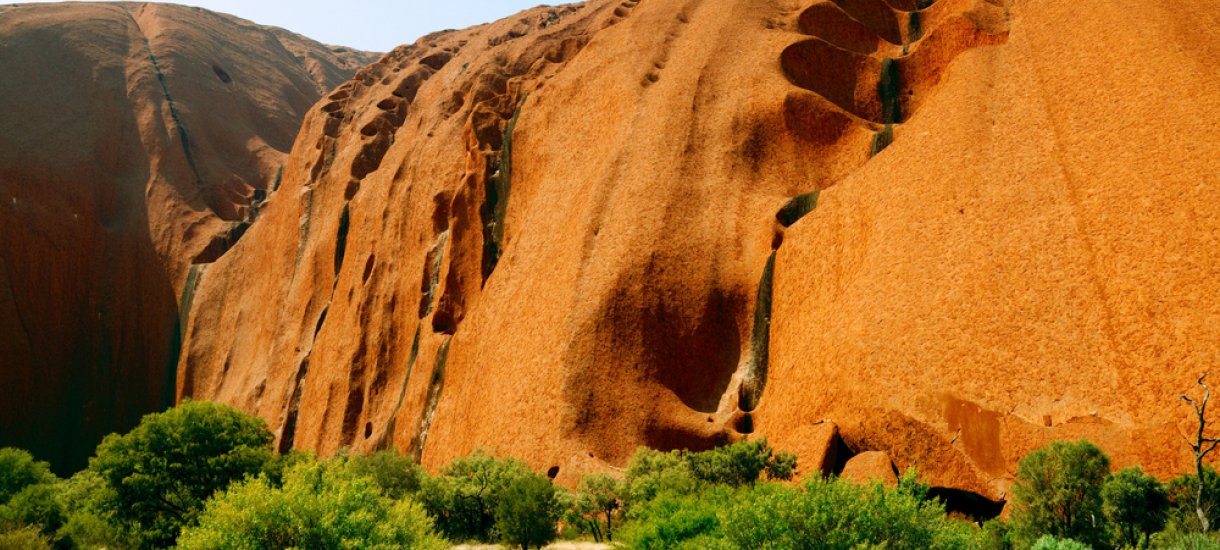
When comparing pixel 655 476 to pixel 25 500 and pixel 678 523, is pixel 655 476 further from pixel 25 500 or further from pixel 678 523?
pixel 25 500

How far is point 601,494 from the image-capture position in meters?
28.6

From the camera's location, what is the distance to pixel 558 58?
55.8m

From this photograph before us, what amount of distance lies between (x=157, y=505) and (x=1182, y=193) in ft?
106

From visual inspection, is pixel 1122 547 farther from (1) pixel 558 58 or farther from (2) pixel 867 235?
(1) pixel 558 58

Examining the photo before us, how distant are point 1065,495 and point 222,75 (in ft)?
324

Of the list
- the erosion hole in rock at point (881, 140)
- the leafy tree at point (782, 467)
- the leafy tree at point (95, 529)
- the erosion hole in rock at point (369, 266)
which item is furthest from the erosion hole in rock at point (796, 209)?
the erosion hole in rock at point (369, 266)

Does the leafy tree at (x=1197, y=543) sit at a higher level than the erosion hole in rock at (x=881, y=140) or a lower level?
lower

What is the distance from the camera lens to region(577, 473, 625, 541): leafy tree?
93.4ft

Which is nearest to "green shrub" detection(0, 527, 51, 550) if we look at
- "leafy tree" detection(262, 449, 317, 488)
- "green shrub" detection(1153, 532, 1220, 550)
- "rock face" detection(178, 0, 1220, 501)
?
"leafy tree" detection(262, 449, 317, 488)

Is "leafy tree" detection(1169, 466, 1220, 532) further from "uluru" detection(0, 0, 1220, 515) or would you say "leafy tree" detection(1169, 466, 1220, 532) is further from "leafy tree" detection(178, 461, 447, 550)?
"leafy tree" detection(178, 461, 447, 550)

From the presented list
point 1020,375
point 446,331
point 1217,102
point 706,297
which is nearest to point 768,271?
point 706,297

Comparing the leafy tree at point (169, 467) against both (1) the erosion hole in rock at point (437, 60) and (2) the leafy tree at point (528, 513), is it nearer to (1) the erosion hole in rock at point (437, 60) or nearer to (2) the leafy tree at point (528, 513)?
(2) the leafy tree at point (528, 513)

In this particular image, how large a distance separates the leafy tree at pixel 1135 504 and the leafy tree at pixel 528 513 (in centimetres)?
1450

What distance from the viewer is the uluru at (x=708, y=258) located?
2606cm
